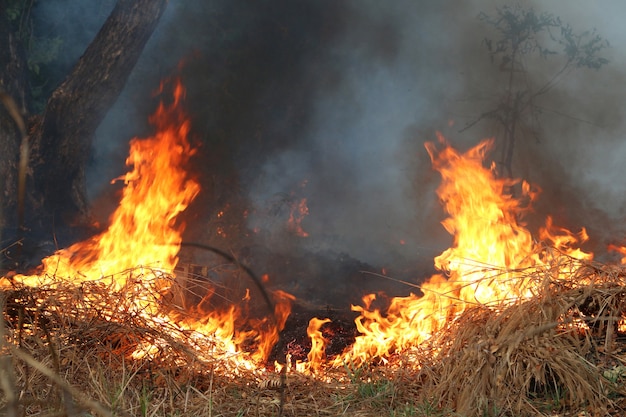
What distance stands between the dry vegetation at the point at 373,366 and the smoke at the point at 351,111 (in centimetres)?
401

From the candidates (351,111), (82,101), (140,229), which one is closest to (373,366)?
(140,229)

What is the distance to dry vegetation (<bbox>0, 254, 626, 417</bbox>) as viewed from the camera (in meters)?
3.33

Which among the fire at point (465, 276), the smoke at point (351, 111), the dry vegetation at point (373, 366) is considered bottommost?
the dry vegetation at point (373, 366)

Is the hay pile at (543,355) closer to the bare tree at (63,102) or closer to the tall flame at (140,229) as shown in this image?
the tall flame at (140,229)

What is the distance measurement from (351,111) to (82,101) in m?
3.54

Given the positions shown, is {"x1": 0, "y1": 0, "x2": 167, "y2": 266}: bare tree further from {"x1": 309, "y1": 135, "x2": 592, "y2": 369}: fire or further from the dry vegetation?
{"x1": 309, "y1": 135, "x2": 592, "y2": 369}: fire

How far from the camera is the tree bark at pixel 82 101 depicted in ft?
20.9

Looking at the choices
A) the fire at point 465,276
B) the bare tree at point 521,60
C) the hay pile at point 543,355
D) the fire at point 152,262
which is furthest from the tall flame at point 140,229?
the bare tree at point 521,60

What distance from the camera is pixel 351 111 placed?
339 inches

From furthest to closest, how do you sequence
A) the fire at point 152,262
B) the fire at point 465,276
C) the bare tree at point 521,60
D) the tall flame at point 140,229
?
1. the bare tree at point 521,60
2. the tall flame at point 140,229
3. the fire at point 465,276
4. the fire at point 152,262

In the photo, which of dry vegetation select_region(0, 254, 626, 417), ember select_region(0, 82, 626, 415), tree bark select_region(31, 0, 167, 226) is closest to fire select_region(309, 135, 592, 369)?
ember select_region(0, 82, 626, 415)

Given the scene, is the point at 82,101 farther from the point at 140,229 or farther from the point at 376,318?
the point at 376,318

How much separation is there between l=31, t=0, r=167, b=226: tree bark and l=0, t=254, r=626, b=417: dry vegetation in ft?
9.48

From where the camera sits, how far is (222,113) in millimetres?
8484
